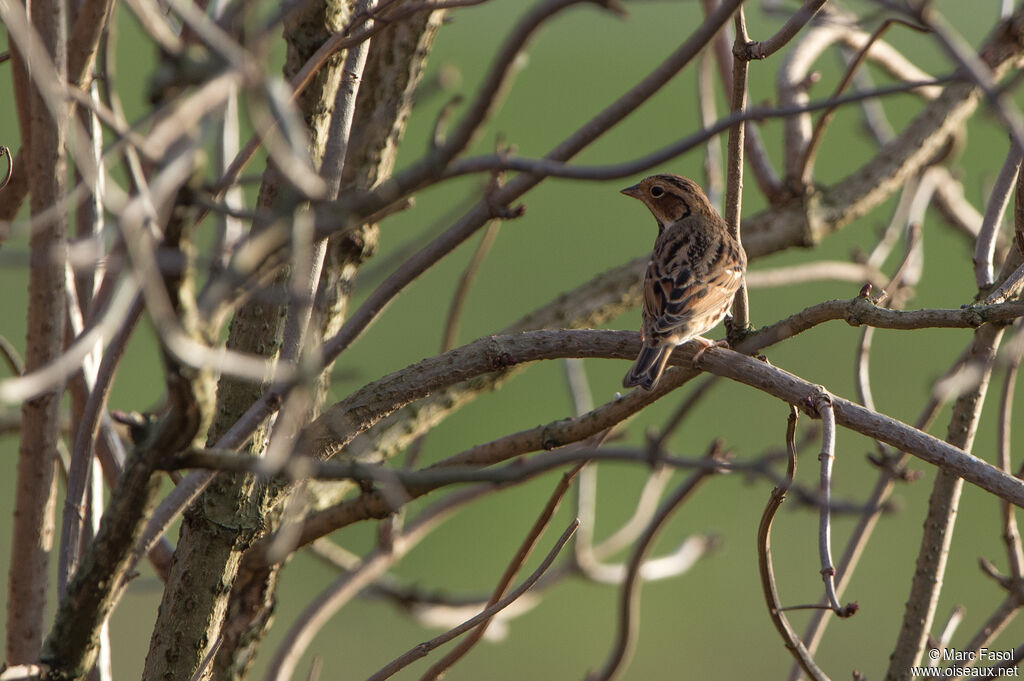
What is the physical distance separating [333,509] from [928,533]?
1.91 metres

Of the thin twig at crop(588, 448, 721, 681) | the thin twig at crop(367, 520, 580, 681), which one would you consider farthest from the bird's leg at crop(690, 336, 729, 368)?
the thin twig at crop(367, 520, 580, 681)

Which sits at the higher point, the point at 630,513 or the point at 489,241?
the point at 630,513

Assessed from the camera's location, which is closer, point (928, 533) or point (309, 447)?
point (309, 447)

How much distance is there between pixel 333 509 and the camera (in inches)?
137

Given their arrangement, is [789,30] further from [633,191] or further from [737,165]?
[633,191]

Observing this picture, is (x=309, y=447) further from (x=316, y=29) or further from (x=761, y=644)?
(x=761, y=644)

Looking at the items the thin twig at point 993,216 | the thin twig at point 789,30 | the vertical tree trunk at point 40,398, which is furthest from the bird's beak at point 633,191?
the vertical tree trunk at point 40,398

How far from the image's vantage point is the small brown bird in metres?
3.52

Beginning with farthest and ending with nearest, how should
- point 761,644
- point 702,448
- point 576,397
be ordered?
point 702,448 < point 761,644 < point 576,397

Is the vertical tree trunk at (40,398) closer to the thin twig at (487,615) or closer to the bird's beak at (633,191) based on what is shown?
the thin twig at (487,615)

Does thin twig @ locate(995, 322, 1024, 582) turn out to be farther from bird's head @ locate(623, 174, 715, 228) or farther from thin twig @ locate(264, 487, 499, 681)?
bird's head @ locate(623, 174, 715, 228)

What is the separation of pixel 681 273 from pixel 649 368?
5.35 feet

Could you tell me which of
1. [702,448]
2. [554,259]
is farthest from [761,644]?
[554,259]

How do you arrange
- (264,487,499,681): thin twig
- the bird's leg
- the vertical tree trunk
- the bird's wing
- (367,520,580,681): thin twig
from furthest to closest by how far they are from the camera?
the bird's wing, (264,487,499,681): thin twig, the bird's leg, the vertical tree trunk, (367,520,580,681): thin twig
